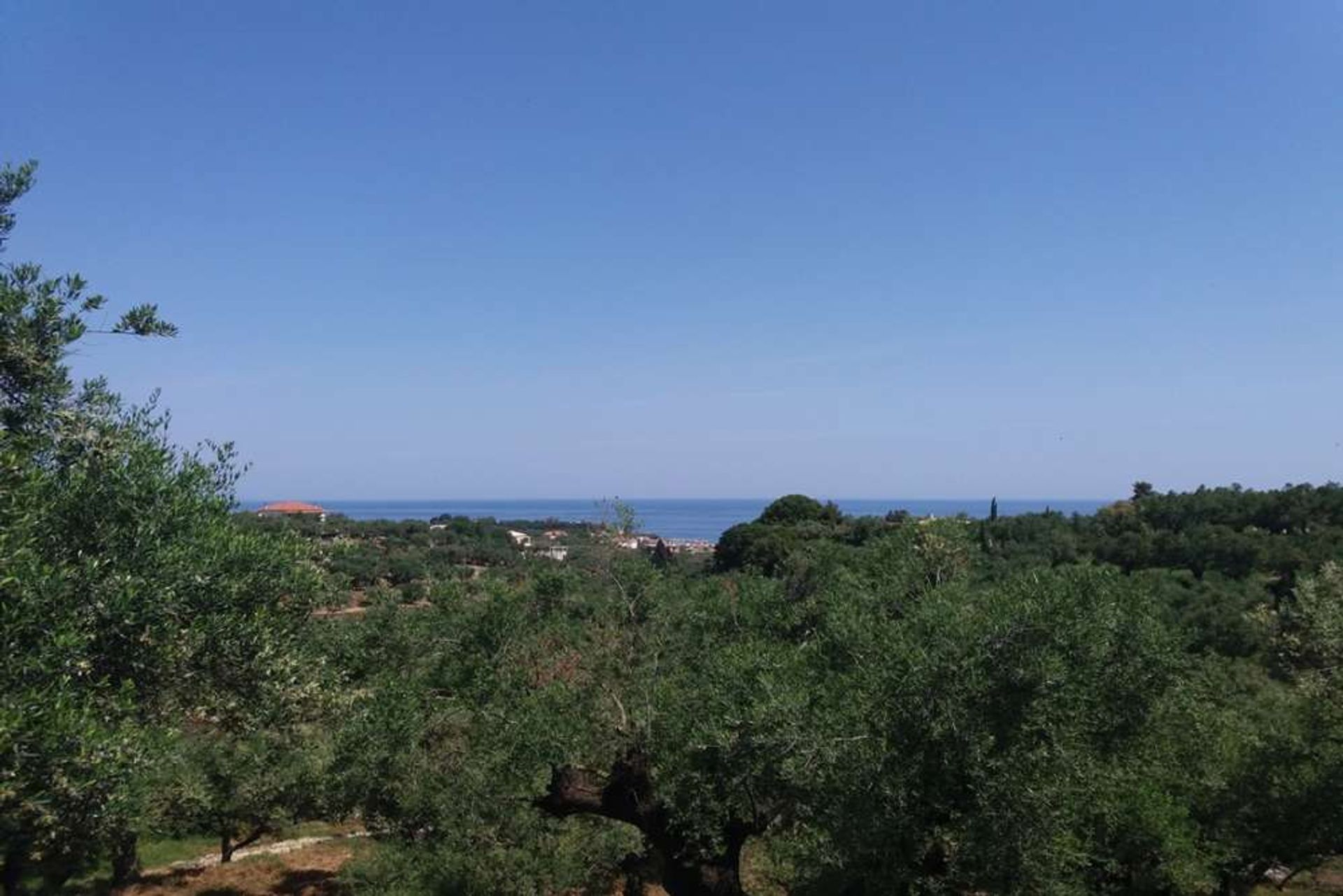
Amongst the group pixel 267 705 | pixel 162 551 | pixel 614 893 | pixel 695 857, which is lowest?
pixel 614 893

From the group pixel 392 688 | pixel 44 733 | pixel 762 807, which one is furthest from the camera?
pixel 392 688

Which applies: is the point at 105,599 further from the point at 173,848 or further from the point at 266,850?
the point at 173,848

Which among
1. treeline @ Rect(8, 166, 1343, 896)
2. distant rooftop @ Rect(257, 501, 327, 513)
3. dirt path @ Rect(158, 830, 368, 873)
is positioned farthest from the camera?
distant rooftop @ Rect(257, 501, 327, 513)

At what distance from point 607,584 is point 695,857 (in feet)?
16.5

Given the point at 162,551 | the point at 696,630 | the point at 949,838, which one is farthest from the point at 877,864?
the point at 162,551

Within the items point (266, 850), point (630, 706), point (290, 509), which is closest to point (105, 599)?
point (630, 706)

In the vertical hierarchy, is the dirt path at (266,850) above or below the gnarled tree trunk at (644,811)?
below

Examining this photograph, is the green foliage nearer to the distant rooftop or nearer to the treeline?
the treeline

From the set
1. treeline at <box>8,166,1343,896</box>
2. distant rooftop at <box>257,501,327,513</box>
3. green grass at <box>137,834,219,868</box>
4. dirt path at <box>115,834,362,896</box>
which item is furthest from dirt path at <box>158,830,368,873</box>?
distant rooftop at <box>257,501,327,513</box>

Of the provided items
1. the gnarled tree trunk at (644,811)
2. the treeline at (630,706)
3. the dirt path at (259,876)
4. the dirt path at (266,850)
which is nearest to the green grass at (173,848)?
the dirt path at (266,850)

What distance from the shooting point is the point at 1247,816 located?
16125 mm

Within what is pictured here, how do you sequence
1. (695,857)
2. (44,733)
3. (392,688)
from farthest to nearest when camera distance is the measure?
(392,688) < (695,857) < (44,733)

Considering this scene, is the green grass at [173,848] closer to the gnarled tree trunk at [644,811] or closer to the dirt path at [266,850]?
the dirt path at [266,850]

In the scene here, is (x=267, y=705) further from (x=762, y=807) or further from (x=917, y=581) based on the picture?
(x=917, y=581)
